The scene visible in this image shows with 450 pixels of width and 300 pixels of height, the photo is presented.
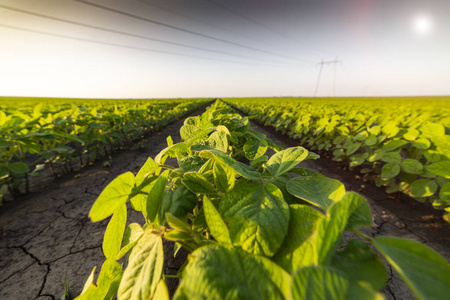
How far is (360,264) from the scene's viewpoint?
294 millimetres

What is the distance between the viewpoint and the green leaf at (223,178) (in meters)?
0.48

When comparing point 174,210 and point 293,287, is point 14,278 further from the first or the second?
point 293,287

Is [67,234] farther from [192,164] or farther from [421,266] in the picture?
[421,266]

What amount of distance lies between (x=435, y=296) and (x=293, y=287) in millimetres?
204

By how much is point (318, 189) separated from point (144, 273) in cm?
45

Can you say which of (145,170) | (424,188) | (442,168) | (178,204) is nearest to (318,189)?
(178,204)

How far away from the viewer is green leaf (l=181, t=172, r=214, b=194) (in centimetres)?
46

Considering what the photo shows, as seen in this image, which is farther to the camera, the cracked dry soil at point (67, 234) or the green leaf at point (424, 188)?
the green leaf at point (424, 188)

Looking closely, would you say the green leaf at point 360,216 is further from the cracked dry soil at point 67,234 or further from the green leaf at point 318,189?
the cracked dry soil at point 67,234

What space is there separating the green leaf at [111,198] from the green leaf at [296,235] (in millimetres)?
387

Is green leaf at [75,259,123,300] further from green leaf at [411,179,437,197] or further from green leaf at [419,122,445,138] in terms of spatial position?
green leaf at [411,179,437,197]

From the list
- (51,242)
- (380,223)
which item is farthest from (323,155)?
(51,242)

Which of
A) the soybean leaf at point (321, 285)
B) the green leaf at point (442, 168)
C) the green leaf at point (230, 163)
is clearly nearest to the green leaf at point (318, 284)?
the soybean leaf at point (321, 285)

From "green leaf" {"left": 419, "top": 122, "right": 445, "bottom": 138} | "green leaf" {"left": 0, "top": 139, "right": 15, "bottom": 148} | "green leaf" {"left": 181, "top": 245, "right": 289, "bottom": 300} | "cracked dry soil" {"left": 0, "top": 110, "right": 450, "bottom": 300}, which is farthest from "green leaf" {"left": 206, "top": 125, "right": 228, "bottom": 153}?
"green leaf" {"left": 0, "top": 139, "right": 15, "bottom": 148}
